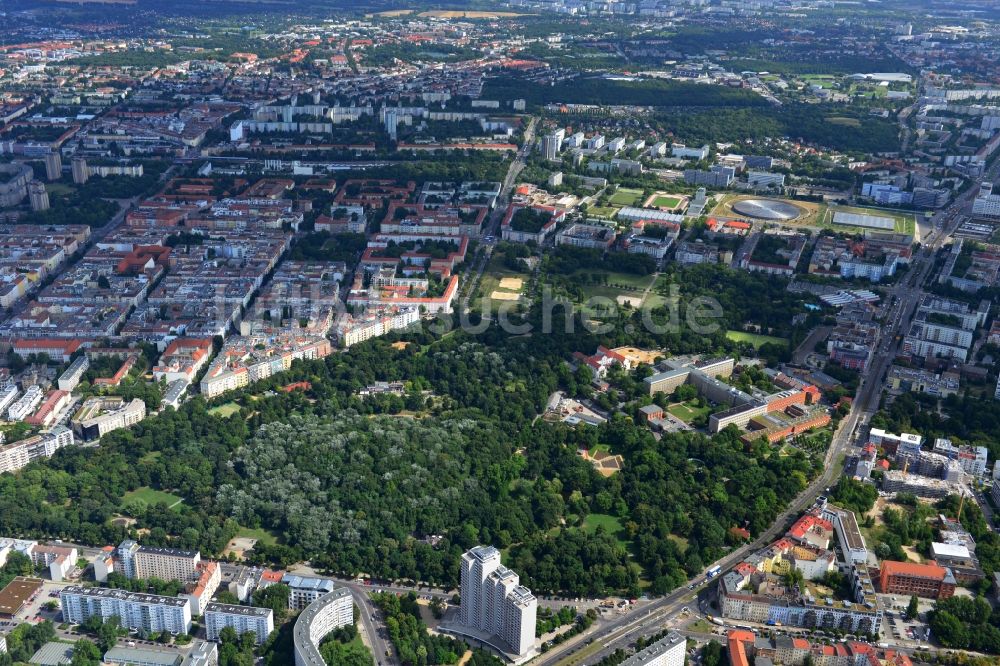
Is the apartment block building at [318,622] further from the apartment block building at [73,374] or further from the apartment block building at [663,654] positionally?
the apartment block building at [73,374]

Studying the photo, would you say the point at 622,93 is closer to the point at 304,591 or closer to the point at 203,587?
the point at 304,591

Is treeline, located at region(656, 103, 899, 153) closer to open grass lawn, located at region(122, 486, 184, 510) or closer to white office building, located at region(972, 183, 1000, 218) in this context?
white office building, located at region(972, 183, 1000, 218)

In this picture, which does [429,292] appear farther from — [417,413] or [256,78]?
[256,78]

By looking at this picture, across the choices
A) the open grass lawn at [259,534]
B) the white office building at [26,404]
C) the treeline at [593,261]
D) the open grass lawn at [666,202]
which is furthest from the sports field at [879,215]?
the white office building at [26,404]

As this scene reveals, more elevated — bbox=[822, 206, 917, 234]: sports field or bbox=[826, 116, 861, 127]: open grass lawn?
bbox=[826, 116, 861, 127]: open grass lawn

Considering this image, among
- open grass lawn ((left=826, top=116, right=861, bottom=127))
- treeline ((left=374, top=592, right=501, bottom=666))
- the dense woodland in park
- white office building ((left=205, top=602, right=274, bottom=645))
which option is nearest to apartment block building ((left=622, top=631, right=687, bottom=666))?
the dense woodland in park
